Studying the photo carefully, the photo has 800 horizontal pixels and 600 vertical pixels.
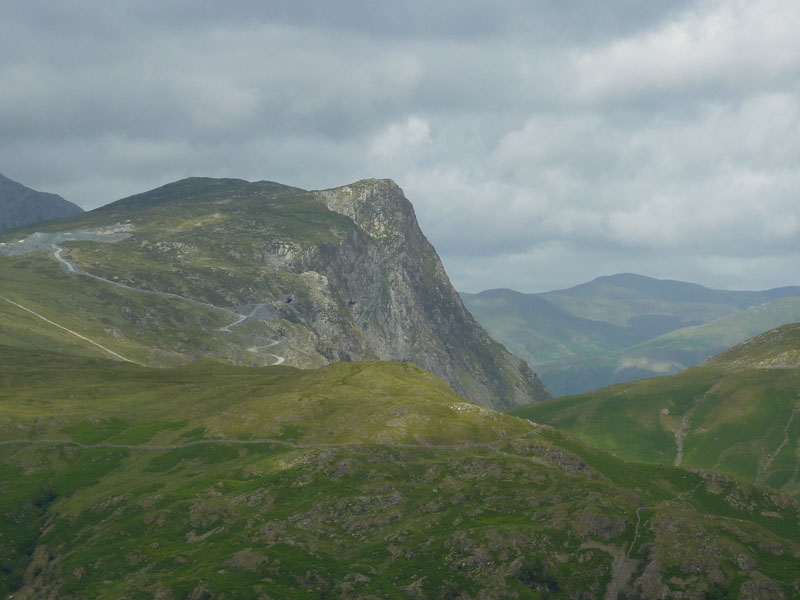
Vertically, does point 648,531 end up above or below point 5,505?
above

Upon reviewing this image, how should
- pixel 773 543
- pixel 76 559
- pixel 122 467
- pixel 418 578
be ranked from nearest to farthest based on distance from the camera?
pixel 418 578 < pixel 773 543 < pixel 76 559 < pixel 122 467

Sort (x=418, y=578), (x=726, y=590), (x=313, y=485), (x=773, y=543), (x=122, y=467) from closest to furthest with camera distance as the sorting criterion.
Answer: (x=726, y=590) → (x=418, y=578) → (x=773, y=543) → (x=313, y=485) → (x=122, y=467)

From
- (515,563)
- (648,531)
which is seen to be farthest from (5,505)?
(648,531)

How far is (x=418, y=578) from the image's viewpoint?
4756 inches

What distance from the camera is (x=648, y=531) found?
443 feet

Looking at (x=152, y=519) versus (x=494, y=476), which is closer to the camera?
(x=152, y=519)

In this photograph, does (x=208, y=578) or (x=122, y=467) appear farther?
(x=122, y=467)

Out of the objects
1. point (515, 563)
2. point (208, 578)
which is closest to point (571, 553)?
point (515, 563)

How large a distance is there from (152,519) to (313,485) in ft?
110

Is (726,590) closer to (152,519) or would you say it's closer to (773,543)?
(773,543)

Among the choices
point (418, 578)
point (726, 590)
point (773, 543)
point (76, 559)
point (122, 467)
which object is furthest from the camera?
point (122, 467)

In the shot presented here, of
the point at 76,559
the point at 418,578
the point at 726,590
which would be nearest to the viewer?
the point at 726,590

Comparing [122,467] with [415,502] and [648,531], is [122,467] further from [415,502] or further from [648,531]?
[648,531]

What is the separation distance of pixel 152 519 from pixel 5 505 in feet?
146
